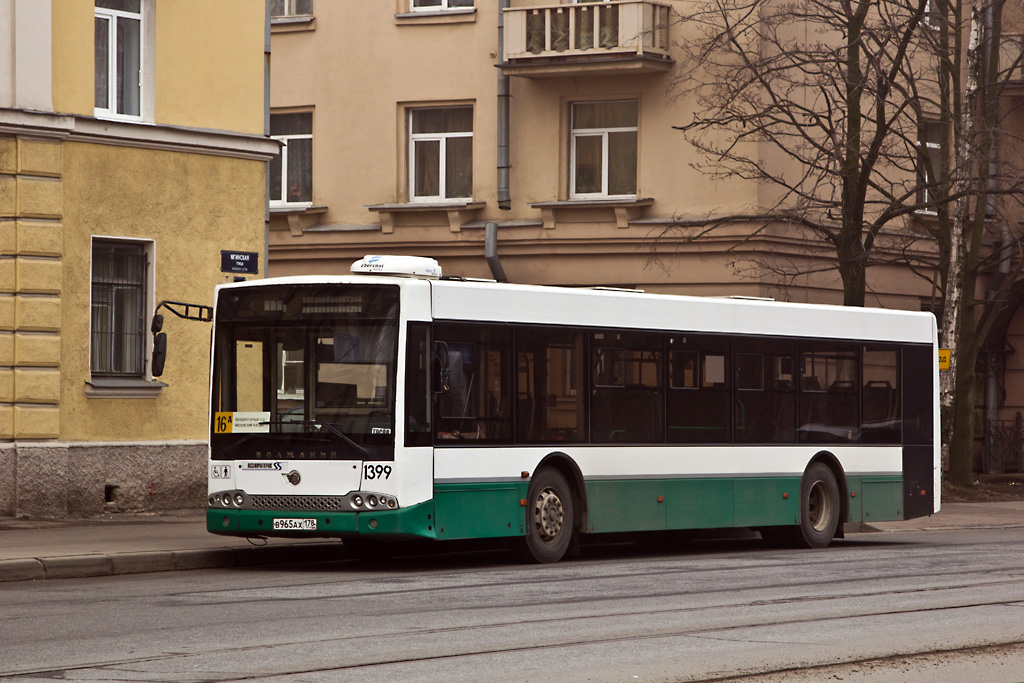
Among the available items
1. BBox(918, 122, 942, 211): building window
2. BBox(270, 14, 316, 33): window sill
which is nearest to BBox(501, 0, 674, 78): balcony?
BBox(270, 14, 316, 33): window sill

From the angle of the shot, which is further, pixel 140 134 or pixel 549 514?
pixel 140 134

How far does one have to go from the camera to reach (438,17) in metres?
31.2

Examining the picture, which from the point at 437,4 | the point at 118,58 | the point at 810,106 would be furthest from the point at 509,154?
the point at 118,58

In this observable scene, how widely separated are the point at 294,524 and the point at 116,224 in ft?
20.5

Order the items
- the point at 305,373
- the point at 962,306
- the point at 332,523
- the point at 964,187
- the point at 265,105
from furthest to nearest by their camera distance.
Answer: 1. the point at 962,306
2. the point at 964,187
3. the point at 265,105
4. the point at 305,373
5. the point at 332,523

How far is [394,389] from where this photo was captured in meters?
14.7

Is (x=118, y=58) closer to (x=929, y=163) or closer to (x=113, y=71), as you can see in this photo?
(x=113, y=71)

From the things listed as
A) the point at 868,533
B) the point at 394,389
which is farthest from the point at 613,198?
the point at 394,389

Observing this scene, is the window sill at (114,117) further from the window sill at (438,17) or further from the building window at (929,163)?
the window sill at (438,17)

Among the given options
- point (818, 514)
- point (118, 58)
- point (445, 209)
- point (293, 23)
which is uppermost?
point (293, 23)

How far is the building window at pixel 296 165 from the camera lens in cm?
3266

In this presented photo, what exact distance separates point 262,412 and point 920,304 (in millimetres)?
20137

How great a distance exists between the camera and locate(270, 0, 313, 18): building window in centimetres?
3241

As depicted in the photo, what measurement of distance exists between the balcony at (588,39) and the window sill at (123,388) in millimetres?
11870
